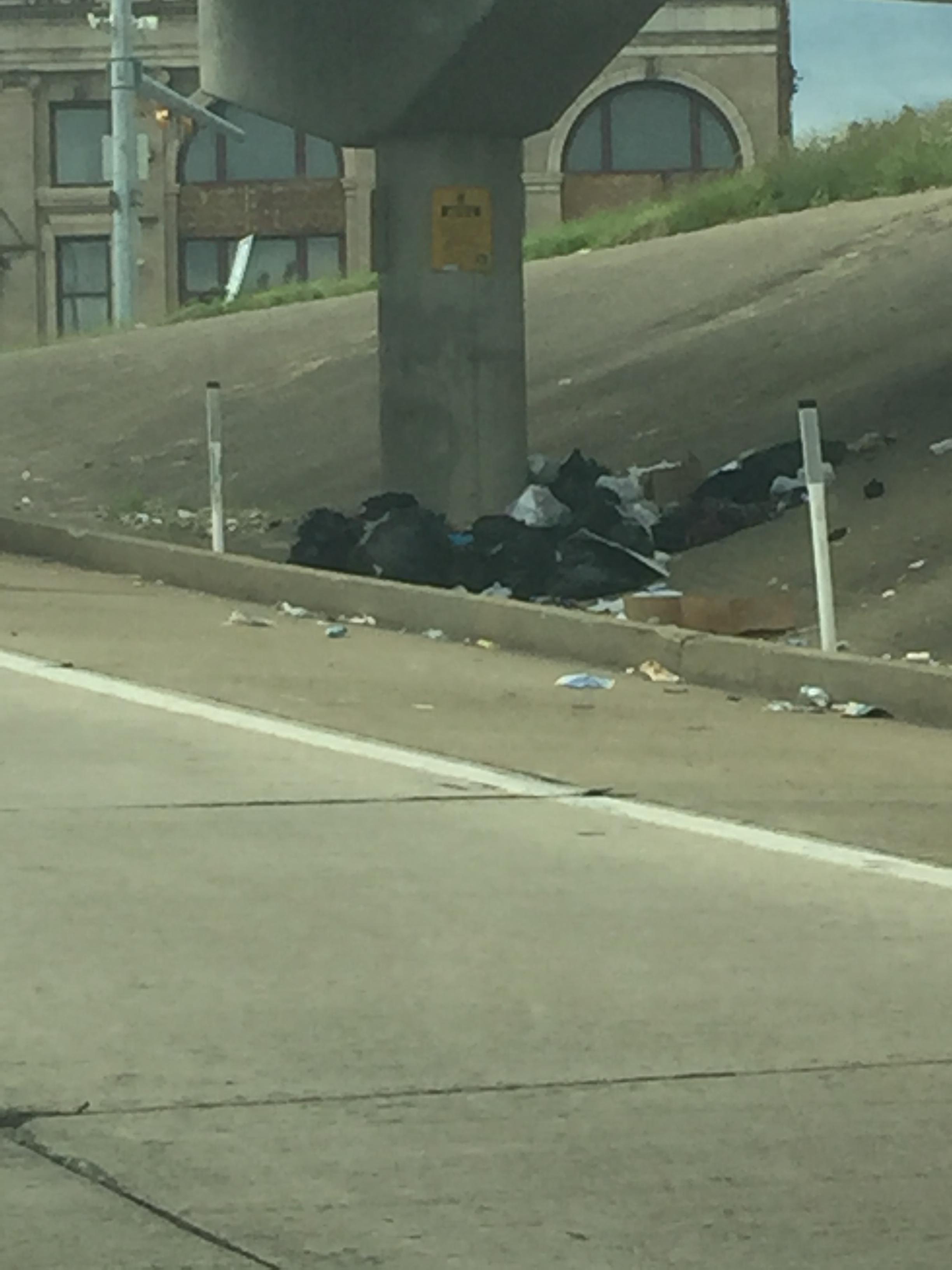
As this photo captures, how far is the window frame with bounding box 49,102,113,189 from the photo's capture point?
69625mm

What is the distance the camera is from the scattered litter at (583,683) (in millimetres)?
14953

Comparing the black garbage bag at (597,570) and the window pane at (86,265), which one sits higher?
the window pane at (86,265)

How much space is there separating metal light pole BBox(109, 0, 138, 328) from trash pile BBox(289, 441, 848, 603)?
28.1 metres

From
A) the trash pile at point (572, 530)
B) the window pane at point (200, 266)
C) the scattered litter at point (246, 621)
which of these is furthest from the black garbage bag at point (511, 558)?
the window pane at point (200, 266)

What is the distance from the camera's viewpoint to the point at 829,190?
1481 inches

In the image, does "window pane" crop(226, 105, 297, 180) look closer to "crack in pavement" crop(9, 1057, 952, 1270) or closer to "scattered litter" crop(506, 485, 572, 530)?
"scattered litter" crop(506, 485, 572, 530)

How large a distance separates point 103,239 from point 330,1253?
65861 mm

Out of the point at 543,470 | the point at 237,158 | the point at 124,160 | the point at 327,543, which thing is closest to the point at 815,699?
the point at 327,543

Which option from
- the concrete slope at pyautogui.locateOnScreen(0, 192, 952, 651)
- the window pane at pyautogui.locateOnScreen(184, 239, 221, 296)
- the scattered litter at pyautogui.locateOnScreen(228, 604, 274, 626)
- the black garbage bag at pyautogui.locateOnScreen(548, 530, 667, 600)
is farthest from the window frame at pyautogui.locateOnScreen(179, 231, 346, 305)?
the scattered litter at pyautogui.locateOnScreen(228, 604, 274, 626)

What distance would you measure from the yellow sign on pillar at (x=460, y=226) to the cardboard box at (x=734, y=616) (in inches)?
219

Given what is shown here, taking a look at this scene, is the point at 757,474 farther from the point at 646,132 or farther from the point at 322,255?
the point at 322,255

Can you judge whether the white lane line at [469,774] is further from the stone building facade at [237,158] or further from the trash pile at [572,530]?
the stone building facade at [237,158]

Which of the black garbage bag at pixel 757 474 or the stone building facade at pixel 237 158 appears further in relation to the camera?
the stone building facade at pixel 237 158

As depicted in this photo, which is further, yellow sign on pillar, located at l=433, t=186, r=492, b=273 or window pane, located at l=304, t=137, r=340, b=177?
window pane, located at l=304, t=137, r=340, b=177
